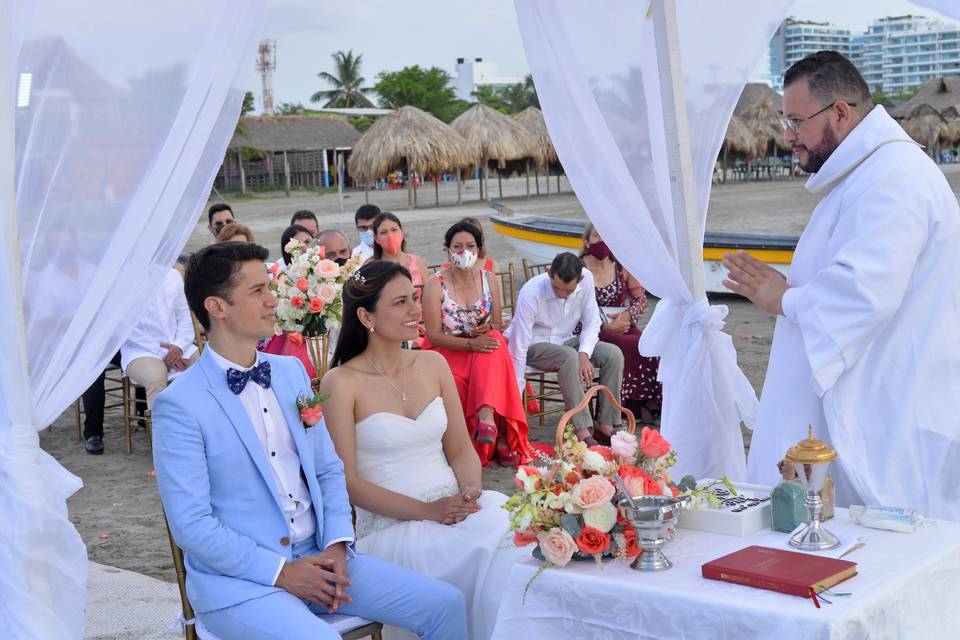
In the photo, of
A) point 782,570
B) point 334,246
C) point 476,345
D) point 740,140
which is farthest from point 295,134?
point 782,570

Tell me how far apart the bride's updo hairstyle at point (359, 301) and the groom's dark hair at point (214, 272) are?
2.43 feet

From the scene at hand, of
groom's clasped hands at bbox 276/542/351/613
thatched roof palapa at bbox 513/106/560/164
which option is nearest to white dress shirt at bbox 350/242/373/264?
groom's clasped hands at bbox 276/542/351/613

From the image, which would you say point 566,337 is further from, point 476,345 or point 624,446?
point 624,446

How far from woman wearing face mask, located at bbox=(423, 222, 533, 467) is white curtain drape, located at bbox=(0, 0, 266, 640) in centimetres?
363

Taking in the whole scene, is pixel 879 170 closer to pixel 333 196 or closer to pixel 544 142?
pixel 544 142

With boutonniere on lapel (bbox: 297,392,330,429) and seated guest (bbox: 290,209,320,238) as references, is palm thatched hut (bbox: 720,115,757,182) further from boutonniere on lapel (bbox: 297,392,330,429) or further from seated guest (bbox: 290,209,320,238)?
boutonniere on lapel (bbox: 297,392,330,429)

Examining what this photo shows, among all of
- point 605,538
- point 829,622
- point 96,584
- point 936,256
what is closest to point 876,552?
Result: point 829,622

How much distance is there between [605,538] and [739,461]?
2240 mm

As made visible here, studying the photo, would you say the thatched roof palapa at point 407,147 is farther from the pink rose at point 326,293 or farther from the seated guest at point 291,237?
the pink rose at point 326,293

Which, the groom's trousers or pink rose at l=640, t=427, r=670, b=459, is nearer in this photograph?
pink rose at l=640, t=427, r=670, b=459

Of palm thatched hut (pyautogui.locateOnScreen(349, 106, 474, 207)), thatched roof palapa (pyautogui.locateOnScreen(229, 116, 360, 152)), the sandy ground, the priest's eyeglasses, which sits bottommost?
the sandy ground

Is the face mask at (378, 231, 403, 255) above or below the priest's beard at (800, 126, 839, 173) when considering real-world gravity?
below

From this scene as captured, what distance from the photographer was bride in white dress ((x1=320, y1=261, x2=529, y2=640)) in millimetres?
3832

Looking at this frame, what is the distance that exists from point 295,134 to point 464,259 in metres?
48.1
